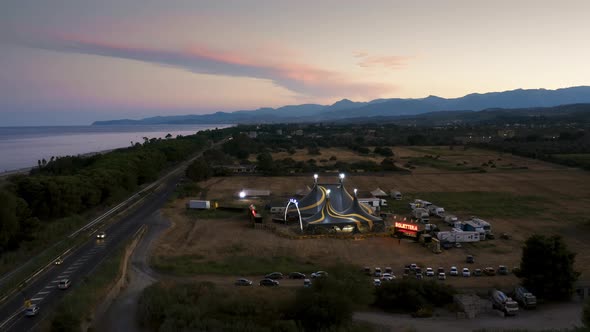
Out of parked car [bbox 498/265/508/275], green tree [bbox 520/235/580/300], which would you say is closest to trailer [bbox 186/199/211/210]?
parked car [bbox 498/265/508/275]

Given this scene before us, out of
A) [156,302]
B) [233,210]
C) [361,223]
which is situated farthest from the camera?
[233,210]

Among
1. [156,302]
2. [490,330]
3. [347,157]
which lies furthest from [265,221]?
[347,157]

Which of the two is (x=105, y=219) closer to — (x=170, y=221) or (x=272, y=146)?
(x=170, y=221)

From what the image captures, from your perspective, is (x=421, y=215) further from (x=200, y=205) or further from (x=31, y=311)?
(x=31, y=311)

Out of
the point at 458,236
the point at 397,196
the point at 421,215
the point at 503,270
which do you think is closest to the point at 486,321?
the point at 503,270

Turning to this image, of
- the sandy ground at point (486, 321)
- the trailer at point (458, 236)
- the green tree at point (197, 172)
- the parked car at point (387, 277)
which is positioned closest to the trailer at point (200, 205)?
the green tree at point (197, 172)

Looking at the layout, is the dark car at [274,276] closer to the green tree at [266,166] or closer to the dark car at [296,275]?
the dark car at [296,275]
